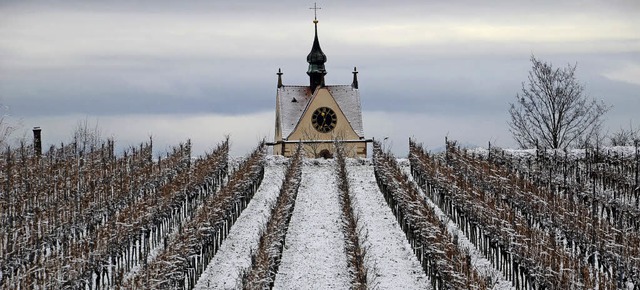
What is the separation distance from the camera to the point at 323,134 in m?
50.4

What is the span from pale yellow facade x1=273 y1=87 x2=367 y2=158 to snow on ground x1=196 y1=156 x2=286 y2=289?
14.1m

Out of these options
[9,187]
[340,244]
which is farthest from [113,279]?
[9,187]

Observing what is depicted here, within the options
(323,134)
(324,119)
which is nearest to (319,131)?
(323,134)

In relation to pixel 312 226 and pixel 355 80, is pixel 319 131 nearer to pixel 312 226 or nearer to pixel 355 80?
pixel 355 80

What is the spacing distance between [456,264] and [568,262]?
223 cm

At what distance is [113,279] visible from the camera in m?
20.2

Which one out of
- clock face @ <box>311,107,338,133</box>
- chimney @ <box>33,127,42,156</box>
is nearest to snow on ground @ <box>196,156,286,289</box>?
chimney @ <box>33,127,42,156</box>

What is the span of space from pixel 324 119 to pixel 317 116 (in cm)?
41

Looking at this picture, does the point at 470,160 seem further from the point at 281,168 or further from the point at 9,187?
the point at 9,187

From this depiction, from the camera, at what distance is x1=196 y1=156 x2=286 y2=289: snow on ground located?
68.4ft

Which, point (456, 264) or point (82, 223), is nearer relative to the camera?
point (456, 264)

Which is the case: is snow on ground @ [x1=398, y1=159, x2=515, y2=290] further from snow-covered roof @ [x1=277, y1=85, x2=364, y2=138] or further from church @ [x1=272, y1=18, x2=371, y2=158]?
snow-covered roof @ [x1=277, y1=85, x2=364, y2=138]

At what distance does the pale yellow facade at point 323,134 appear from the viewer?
49000 mm

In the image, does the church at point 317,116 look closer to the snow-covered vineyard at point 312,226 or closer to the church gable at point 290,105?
the church gable at point 290,105
